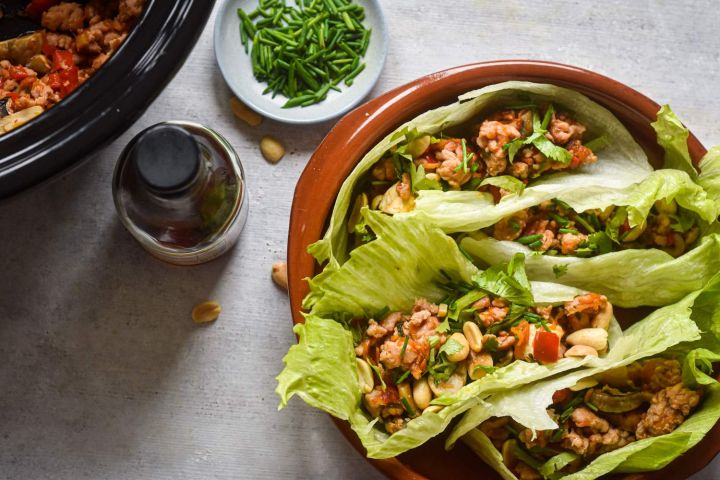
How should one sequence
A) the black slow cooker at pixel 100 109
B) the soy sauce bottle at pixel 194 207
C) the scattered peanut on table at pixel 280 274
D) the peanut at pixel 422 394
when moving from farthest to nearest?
the scattered peanut on table at pixel 280 274 → the soy sauce bottle at pixel 194 207 → the peanut at pixel 422 394 → the black slow cooker at pixel 100 109

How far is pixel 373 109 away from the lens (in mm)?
1839

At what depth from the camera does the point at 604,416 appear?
1872mm

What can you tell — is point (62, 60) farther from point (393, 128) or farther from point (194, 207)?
point (393, 128)

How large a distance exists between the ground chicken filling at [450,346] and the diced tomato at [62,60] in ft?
2.94

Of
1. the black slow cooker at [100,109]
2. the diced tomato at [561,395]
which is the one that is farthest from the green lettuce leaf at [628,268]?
the black slow cooker at [100,109]

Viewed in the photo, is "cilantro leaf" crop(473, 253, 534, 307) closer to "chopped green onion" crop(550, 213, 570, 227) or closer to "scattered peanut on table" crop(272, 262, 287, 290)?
"chopped green onion" crop(550, 213, 570, 227)

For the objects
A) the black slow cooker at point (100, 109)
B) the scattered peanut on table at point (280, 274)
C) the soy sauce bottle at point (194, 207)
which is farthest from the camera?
the scattered peanut on table at point (280, 274)

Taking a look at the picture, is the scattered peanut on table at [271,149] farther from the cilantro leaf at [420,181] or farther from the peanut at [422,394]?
the peanut at [422,394]

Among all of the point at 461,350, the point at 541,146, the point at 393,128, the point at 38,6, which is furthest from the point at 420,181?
the point at 38,6

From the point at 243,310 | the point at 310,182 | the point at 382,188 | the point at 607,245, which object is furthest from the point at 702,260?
the point at 243,310

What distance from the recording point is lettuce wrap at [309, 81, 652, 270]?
1.80 m

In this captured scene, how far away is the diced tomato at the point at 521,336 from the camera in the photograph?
1.79 metres

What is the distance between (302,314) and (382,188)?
0.36 m

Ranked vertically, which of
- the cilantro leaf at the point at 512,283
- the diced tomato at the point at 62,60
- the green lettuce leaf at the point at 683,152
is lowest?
the cilantro leaf at the point at 512,283
